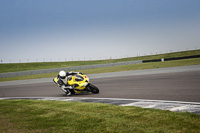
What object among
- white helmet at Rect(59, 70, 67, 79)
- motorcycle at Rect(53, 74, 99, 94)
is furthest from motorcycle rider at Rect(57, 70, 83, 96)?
motorcycle at Rect(53, 74, 99, 94)

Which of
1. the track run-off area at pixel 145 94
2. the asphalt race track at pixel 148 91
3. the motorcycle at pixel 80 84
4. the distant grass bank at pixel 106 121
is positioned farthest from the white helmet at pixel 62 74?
the distant grass bank at pixel 106 121

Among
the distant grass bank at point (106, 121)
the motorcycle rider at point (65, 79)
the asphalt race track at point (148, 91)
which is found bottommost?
the asphalt race track at point (148, 91)

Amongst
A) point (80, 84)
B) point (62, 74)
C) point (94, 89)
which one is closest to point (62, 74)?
point (62, 74)

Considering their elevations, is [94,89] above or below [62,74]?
below

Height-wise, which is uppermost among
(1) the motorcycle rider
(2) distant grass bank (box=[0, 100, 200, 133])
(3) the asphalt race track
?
(1) the motorcycle rider

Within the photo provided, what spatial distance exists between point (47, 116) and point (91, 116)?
1.25m

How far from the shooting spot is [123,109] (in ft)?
22.3

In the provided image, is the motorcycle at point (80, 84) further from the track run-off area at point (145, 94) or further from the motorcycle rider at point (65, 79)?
the track run-off area at point (145, 94)

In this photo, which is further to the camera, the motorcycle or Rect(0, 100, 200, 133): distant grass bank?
the motorcycle

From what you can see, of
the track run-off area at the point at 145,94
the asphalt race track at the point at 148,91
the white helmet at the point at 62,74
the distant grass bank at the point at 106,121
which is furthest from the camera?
the white helmet at the point at 62,74

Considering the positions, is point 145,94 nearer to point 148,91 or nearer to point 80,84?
point 148,91

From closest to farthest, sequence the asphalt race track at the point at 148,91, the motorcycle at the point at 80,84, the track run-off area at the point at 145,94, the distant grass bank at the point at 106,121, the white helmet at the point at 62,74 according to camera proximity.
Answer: the distant grass bank at the point at 106,121 < the track run-off area at the point at 145,94 < the asphalt race track at the point at 148,91 < the motorcycle at the point at 80,84 < the white helmet at the point at 62,74

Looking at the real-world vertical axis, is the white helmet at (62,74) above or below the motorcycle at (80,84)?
above

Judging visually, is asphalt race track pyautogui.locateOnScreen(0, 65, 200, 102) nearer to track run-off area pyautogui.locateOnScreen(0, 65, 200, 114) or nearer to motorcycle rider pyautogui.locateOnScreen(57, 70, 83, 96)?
track run-off area pyautogui.locateOnScreen(0, 65, 200, 114)
